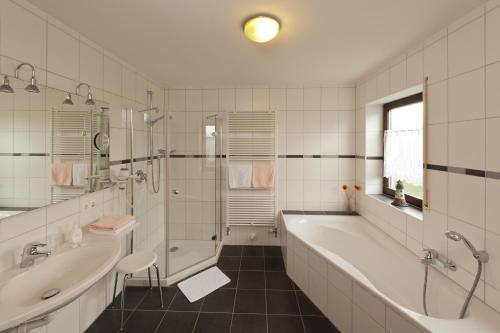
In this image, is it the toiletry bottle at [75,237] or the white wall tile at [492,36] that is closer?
the white wall tile at [492,36]

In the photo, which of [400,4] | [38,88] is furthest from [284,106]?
[38,88]

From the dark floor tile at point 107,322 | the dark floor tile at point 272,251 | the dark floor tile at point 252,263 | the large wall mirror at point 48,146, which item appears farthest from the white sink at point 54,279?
the dark floor tile at point 272,251

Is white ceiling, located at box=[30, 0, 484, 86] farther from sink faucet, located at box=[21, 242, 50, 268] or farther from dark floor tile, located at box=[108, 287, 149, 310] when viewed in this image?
dark floor tile, located at box=[108, 287, 149, 310]

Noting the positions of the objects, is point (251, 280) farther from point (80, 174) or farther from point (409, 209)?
point (80, 174)

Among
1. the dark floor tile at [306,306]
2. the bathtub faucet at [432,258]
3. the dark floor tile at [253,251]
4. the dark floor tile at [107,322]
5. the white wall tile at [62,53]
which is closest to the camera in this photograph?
the white wall tile at [62,53]

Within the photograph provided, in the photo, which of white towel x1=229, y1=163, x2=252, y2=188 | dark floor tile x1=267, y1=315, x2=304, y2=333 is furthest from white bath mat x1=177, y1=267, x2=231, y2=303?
white towel x1=229, y1=163, x2=252, y2=188

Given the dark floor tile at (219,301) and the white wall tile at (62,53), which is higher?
the white wall tile at (62,53)

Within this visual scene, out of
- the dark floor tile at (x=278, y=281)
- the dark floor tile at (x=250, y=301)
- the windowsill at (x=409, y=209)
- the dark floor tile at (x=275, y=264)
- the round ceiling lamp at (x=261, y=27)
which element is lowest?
the dark floor tile at (x=250, y=301)

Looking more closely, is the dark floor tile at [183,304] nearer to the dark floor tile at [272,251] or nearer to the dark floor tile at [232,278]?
the dark floor tile at [232,278]

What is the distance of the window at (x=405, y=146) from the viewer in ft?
6.51

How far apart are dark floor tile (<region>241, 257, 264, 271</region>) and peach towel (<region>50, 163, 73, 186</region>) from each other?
1887 mm

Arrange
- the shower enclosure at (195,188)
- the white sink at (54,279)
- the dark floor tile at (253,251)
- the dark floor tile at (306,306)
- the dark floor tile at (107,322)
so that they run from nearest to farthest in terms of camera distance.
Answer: the white sink at (54,279) → the dark floor tile at (107,322) → the dark floor tile at (306,306) → the shower enclosure at (195,188) → the dark floor tile at (253,251)

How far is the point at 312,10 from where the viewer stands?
1.30m

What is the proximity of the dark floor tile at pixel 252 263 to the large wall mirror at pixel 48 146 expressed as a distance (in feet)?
5.64
